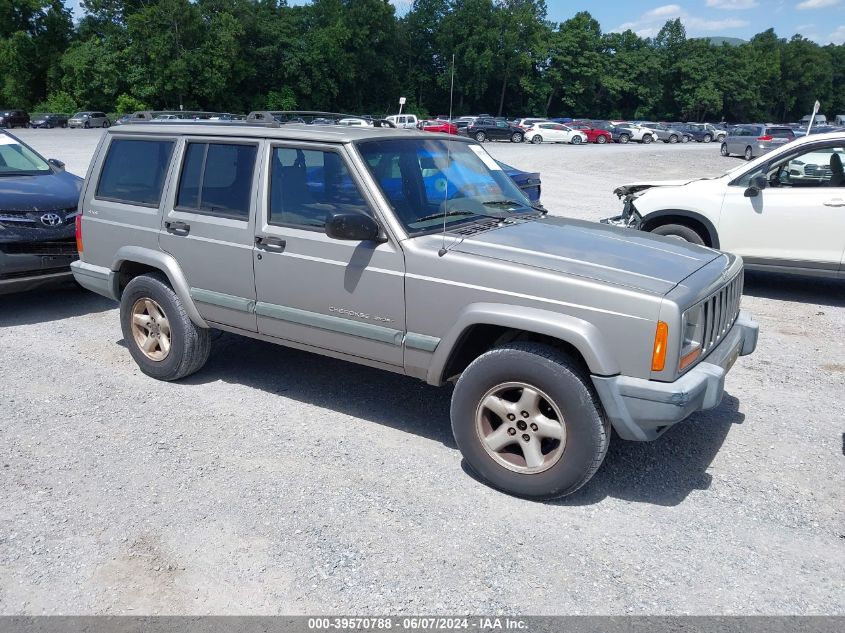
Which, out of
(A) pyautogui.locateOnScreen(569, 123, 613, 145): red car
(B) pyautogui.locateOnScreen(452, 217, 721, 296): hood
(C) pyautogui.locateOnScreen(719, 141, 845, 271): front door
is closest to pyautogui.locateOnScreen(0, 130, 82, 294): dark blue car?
(B) pyautogui.locateOnScreen(452, 217, 721, 296): hood

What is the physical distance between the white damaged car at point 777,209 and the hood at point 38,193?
6556 millimetres

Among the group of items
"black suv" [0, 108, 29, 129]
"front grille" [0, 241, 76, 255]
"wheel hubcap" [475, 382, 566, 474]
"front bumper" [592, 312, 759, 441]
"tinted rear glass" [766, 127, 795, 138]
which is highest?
"black suv" [0, 108, 29, 129]

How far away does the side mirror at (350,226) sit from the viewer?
4.04 metres

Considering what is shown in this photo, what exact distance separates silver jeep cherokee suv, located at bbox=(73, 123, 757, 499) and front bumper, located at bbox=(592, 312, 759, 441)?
0.01 metres

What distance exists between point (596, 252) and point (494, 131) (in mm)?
47157

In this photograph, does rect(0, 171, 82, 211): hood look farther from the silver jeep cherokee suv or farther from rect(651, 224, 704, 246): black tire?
rect(651, 224, 704, 246): black tire

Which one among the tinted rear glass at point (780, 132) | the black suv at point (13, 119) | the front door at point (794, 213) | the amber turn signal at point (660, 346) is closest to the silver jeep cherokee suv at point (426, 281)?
the amber turn signal at point (660, 346)

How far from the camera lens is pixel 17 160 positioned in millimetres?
8500

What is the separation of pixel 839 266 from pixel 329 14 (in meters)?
73.5

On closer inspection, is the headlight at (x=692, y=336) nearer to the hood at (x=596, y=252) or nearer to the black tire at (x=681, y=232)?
the hood at (x=596, y=252)

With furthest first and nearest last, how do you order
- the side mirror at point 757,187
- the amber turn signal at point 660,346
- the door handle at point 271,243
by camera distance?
1. the side mirror at point 757,187
2. the door handle at point 271,243
3. the amber turn signal at point 660,346

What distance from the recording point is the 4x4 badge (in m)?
7.26

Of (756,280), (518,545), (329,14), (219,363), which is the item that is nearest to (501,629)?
(518,545)

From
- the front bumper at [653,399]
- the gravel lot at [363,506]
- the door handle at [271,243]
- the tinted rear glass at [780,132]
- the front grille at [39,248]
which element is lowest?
the gravel lot at [363,506]
